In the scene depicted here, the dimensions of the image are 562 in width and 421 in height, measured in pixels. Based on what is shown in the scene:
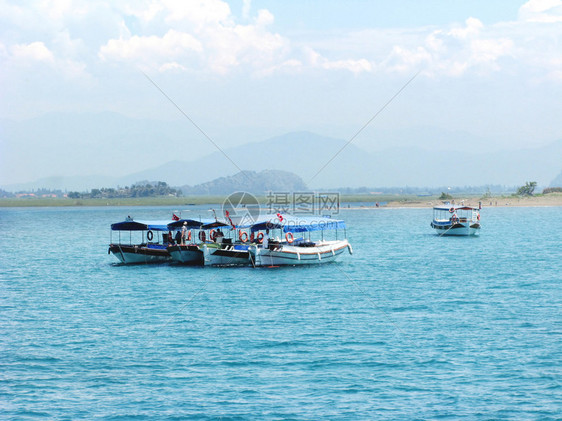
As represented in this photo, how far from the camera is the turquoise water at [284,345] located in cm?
2331

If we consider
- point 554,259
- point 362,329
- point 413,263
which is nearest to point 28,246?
point 413,263

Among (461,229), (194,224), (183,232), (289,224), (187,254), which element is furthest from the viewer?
(461,229)

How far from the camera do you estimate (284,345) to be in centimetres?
3055

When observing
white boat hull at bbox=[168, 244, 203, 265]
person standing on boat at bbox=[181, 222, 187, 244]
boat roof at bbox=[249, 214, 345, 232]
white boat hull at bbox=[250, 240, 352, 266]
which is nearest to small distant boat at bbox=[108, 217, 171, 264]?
white boat hull at bbox=[168, 244, 203, 265]

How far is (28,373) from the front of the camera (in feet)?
89.2

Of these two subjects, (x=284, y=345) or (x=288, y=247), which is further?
(x=288, y=247)

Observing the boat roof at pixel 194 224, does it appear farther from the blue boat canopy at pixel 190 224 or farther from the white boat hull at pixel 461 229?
the white boat hull at pixel 461 229

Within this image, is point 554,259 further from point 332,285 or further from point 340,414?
point 340,414

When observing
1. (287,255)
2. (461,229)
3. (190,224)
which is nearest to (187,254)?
(190,224)

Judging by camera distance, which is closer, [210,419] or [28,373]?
[210,419]

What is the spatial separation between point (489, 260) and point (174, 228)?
28.4 m

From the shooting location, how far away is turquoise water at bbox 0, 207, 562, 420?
23.3 meters

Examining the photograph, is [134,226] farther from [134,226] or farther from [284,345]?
[284,345]

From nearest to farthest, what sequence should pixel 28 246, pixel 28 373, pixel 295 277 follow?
pixel 28 373 < pixel 295 277 < pixel 28 246
